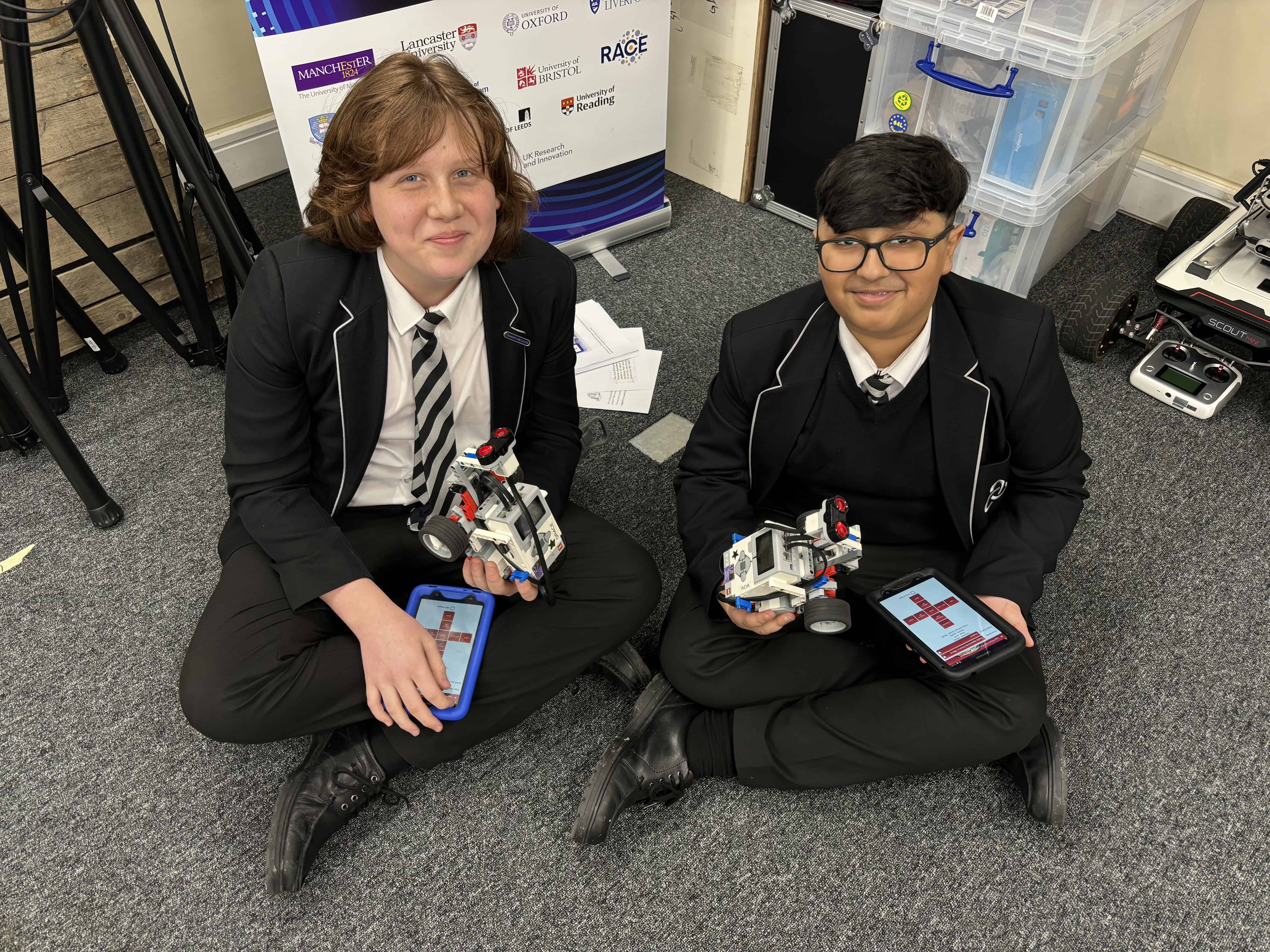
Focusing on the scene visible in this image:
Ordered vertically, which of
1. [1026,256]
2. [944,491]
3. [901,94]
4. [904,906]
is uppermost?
[901,94]

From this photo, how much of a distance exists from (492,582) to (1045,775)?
1.01m

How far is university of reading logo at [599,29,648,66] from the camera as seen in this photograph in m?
2.42

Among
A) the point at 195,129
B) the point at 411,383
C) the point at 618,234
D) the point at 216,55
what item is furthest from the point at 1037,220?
the point at 216,55

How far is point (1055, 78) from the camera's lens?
2.07m

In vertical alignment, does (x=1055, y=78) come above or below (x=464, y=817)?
above

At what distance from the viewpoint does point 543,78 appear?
2.37m

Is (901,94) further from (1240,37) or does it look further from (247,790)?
(247,790)

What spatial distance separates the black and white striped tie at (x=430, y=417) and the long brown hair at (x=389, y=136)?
17 centimetres

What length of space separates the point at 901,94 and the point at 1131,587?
1.39 meters

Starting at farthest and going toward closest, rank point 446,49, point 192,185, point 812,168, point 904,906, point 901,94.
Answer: point 812,168 → point 901,94 → point 446,49 → point 192,185 → point 904,906

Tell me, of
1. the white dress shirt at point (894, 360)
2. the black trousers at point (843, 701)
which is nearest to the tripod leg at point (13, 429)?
the black trousers at point (843, 701)

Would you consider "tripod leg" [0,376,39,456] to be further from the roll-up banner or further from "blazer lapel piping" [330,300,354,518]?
"blazer lapel piping" [330,300,354,518]

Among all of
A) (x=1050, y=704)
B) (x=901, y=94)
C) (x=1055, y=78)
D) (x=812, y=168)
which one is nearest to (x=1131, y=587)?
(x=1050, y=704)

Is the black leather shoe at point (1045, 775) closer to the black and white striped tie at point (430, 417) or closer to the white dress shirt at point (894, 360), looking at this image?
the white dress shirt at point (894, 360)
